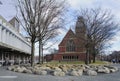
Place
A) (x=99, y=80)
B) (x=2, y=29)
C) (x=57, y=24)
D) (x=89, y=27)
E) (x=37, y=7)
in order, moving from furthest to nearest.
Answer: (x=89, y=27) → (x=2, y=29) → (x=57, y=24) → (x=37, y=7) → (x=99, y=80)

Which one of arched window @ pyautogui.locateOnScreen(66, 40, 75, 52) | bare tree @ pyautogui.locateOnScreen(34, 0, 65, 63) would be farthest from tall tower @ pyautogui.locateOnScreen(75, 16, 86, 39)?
arched window @ pyautogui.locateOnScreen(66, 40, 75, 52)

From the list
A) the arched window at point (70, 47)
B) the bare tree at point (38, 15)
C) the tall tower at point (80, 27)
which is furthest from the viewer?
the arched window at point (70, 47)

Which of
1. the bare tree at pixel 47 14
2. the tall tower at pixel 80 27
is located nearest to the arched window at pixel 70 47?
the tall tower at pixel 80 27

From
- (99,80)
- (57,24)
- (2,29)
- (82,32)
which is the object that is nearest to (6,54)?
(2,29)

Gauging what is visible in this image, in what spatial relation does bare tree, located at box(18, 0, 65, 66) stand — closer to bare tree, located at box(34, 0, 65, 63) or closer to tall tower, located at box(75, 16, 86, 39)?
bare tree, located at box(34, 0, 65, 63)

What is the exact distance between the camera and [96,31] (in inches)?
2087

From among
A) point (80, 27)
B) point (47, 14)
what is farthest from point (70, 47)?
point (47, 14)

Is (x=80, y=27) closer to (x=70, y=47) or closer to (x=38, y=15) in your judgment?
(x=38, y=15)

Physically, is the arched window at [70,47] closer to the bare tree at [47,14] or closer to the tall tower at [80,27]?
the tall tower at [80,27]

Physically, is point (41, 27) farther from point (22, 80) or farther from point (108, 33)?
point (108, 33)

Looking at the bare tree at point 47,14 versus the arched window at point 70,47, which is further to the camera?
the arched window at point 70,47

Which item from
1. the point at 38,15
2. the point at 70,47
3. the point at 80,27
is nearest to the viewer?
the point at 38,15

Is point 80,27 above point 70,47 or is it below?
above

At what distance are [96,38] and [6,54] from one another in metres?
16.1
